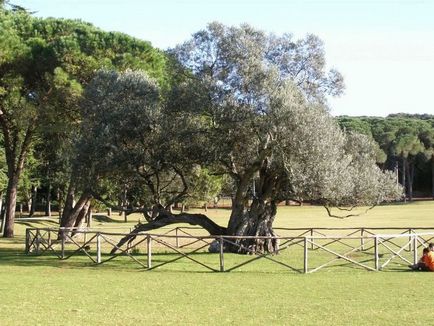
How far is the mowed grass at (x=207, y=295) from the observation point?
11320 millimetres

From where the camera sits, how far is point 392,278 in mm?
17797

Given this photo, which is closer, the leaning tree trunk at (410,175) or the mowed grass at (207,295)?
the mowed grass at (207,295)

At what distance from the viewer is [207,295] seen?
47.3ft

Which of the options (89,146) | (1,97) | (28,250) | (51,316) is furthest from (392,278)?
(1,97)

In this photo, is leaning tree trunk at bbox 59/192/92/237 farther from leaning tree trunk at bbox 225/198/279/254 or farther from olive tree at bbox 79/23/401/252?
leaning tree trunk at bbox 225/198/279/254

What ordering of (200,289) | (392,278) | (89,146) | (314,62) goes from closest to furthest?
(200,289)
(392,278)
(89,146)
(314,62)

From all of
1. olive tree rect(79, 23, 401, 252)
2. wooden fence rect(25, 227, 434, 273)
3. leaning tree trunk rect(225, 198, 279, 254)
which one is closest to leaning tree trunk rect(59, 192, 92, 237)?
wooden fence rect(25, 227, 434, 273)

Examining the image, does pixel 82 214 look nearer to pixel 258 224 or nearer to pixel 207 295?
pixel 258 224

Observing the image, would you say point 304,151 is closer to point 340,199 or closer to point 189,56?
point 340,199

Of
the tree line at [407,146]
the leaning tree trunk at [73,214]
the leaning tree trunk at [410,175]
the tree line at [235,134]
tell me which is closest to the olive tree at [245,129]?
the tree line at [235,134]

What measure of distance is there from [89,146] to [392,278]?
43.2 feet

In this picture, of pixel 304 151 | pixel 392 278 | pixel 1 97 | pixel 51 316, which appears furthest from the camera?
pixel 1 97

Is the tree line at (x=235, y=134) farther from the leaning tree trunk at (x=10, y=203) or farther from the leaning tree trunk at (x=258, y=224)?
the leaning tree trunk at (x=10, y=203)

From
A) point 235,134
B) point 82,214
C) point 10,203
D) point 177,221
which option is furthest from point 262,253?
point 10,203
